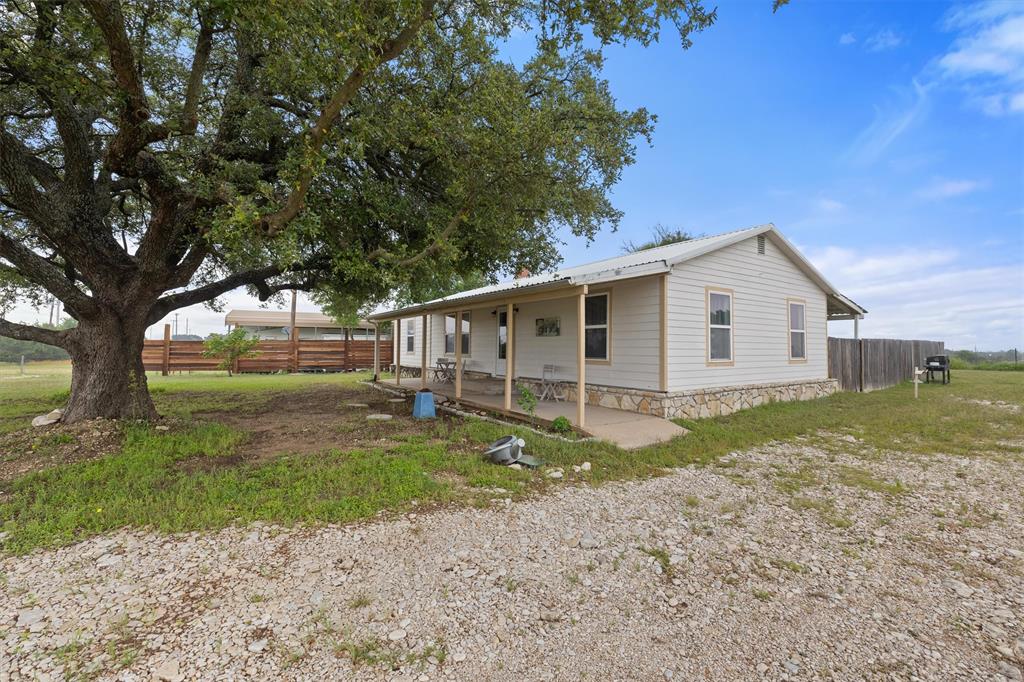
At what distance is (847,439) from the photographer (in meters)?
6.97

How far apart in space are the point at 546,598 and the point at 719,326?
25.9 ft

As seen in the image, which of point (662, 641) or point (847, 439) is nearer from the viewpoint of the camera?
point (662, 641)

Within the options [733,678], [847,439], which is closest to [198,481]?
[733,678]

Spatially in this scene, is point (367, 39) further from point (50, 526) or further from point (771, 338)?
point (771, 338)

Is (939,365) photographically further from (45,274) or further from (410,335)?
(45,274)

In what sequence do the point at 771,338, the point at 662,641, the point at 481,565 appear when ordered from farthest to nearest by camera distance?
the point at 771,338, the point at 481,565, the point at 662,641

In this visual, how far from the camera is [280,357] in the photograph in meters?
20.3

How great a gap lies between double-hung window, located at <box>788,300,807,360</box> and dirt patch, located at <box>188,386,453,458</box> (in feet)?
28.7

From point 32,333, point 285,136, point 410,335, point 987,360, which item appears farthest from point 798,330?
point 987,360

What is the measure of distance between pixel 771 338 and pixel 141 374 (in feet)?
41.8

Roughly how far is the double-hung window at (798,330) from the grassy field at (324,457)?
59.3 inches

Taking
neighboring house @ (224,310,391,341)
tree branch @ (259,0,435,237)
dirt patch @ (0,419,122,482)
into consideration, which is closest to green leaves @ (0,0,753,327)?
tree branch @ (259,0,435,237)

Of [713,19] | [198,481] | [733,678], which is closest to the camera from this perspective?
[733,678]

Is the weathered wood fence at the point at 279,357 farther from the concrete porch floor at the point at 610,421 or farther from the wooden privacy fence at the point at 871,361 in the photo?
the wooden privacy fence at the point at 871,361
